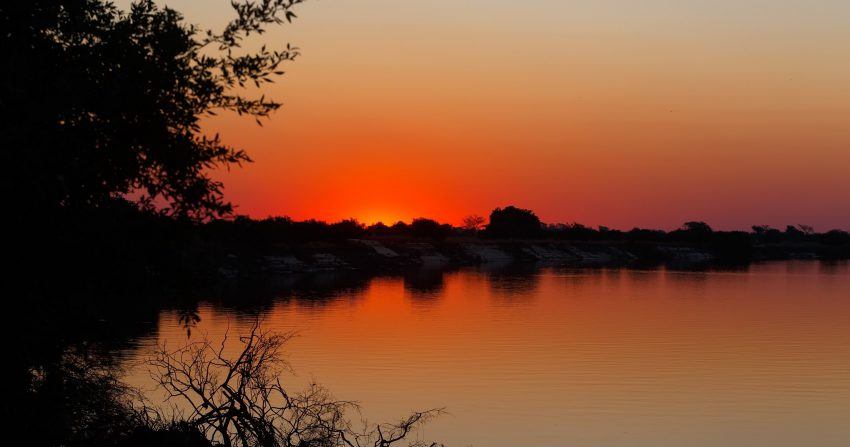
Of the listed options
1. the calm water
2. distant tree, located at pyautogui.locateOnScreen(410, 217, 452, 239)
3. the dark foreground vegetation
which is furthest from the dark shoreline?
the dark foreground vegetation

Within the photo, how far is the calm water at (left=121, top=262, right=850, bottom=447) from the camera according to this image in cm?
2823

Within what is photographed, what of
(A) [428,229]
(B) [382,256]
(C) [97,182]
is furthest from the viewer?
(A) [428,229]

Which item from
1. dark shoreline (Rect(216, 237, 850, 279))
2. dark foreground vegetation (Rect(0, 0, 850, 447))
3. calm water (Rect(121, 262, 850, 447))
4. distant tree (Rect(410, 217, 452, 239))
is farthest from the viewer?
distant tree (Rect(410, 217, 452, 239))

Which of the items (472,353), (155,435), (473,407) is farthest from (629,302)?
(155,435)

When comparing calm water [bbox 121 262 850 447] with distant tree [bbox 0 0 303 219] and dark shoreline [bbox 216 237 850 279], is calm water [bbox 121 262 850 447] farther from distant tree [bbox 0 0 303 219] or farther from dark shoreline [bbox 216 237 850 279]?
dark shoreline [bbox 216 237 850 279]

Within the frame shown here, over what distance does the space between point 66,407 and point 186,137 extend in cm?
425

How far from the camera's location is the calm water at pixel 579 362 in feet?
92.6

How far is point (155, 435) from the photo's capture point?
594 inches

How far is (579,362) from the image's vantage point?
40.7 metres

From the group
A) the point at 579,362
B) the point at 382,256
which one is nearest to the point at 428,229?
the point at 382,256

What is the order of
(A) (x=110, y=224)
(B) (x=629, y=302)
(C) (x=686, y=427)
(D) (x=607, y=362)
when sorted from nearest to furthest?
(A) (x=110, y=224), (C) (x=686, y=427), (D) (x=607, y=362), (B) (x=629, y=302)

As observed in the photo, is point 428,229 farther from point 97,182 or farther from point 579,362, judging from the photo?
point 97,182

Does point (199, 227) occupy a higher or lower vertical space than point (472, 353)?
higher

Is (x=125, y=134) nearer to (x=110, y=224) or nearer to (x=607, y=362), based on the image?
(x=110, y=224)
